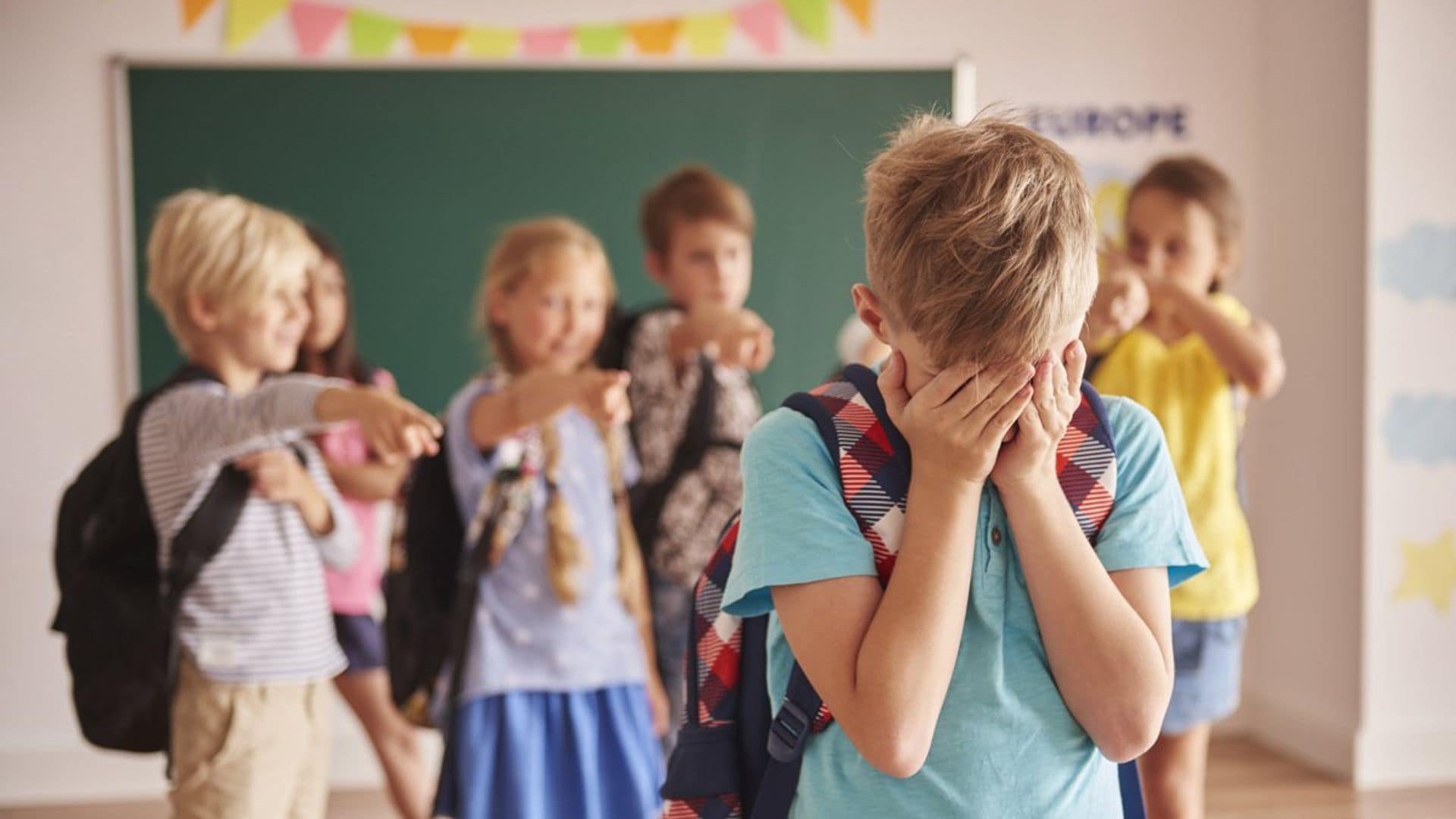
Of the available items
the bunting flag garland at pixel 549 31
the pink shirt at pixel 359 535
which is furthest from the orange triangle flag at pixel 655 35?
the pink shirt at pixel 359 535

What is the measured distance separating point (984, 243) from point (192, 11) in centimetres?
310

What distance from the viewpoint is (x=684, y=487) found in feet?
7.70

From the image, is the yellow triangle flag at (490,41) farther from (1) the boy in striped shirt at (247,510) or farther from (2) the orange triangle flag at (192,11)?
(1) the boy in striped shirt at (247,510)

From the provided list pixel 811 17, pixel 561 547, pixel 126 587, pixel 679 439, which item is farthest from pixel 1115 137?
pixel 126 587

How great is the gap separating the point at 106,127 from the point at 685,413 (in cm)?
199

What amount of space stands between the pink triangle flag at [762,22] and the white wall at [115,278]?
0.06 meters

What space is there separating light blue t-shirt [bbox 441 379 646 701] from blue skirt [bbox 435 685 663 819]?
1.4 inches

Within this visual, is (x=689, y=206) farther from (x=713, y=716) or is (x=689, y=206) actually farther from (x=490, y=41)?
(x=713, y=716)

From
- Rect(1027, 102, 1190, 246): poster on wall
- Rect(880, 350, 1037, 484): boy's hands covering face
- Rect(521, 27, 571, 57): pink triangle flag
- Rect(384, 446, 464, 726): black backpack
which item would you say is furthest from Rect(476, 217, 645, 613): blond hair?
Rect(1027, 102, 1190, 246): poster on wall

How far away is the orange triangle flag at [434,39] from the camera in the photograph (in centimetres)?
341

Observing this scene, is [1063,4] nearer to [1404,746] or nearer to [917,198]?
[1404,746]

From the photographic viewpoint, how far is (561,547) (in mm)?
1978

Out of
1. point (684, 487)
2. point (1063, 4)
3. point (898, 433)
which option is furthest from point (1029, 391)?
point (1063, 4)

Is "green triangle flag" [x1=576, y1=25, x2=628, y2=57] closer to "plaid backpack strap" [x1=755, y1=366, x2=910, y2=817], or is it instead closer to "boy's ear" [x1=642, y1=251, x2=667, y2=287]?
"boy's ear" [x1=642, y1=251, x2=667, y2=287]
